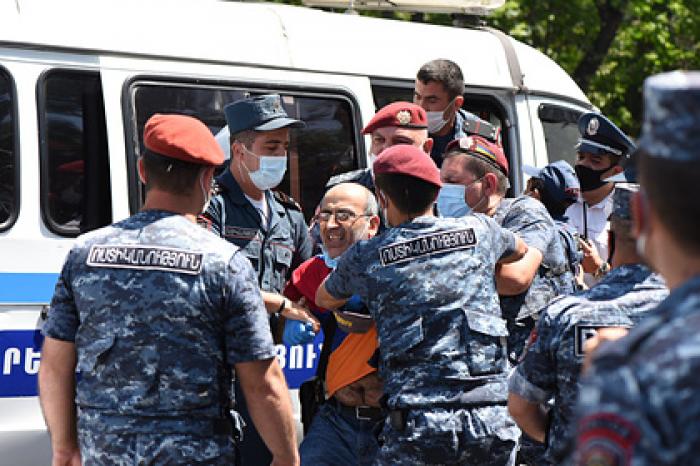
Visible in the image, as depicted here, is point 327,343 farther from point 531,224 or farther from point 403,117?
point 403,117

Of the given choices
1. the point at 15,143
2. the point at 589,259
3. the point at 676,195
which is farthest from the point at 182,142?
the point at 589,259

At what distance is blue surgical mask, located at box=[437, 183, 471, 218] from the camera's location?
4.91m

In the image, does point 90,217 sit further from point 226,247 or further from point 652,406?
point 652,406

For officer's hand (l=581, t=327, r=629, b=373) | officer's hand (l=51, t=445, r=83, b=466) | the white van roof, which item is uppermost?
the white van roof

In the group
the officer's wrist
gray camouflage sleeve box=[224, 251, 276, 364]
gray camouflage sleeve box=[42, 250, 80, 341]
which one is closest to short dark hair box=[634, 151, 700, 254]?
gray camouflage sleeve box=[224, 251, 276, 364]

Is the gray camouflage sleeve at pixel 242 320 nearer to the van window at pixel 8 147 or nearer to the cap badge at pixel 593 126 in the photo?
the van window at pixel 8 147

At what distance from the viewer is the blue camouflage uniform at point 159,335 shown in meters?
3.43

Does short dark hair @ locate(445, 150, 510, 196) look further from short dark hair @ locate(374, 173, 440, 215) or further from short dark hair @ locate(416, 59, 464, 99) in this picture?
short dark hair @ locate(416, 59, 464, 99)

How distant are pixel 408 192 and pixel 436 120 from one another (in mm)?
2110

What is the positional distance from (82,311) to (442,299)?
46.0 inches

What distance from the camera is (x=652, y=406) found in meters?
1.49

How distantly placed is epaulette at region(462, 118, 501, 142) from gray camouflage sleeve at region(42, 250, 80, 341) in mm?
2771

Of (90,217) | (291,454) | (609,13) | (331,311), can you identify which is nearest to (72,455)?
(291,454)

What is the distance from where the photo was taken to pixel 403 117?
5.39 meters
